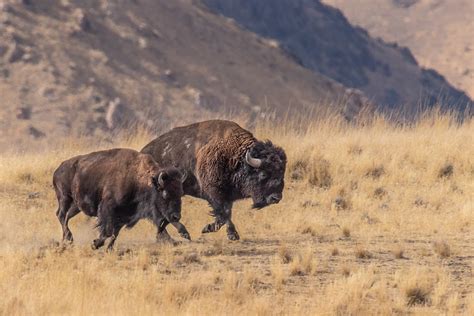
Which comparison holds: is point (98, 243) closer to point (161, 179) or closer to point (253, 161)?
point (161, 179)

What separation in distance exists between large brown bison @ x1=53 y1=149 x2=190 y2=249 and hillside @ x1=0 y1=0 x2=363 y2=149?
38.5 meters

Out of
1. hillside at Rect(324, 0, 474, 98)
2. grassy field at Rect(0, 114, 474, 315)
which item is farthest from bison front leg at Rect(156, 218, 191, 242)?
hillside at Rect(324, 0, 474, 98)

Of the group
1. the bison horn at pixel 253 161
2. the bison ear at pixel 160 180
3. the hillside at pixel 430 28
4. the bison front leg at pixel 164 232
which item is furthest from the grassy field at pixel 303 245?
the hillside at pixel 430 28

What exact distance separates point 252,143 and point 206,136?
655 mm

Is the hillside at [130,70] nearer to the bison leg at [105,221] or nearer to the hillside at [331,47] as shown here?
the hillside at [331,47]

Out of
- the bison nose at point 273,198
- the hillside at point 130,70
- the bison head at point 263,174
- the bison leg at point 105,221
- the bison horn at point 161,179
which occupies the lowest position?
the hillside at point 130,70

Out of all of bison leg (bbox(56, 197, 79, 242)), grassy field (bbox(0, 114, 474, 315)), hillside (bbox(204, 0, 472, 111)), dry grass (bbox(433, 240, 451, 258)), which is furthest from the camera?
hillside (bbox(204, 0, 472, 111))

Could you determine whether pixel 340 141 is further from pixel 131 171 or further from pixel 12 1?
pixel 12 1

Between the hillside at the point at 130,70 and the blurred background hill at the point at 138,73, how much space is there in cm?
8

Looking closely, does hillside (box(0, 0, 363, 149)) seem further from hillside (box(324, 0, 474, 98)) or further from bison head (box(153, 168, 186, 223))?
bison head (box(153, 168, 186, 223))

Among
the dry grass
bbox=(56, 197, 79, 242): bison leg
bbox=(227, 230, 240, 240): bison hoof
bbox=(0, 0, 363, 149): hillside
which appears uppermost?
the dry grass

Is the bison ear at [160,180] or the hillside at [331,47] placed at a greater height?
the bison ear at [160,180]

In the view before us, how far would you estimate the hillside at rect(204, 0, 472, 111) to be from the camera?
94.9 meters

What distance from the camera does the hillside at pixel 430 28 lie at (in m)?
99.5
